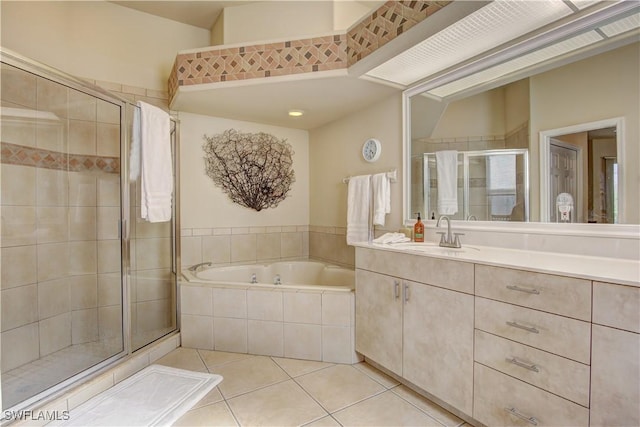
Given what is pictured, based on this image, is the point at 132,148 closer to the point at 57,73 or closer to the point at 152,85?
the point at 57,73

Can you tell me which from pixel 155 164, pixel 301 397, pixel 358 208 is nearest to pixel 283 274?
pixel 358 208

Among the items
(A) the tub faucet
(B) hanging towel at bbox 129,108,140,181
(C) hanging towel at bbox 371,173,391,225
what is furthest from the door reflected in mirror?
(A) the tub faucet

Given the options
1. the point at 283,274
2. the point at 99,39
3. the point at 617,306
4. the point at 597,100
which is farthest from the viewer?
the point at 283,274

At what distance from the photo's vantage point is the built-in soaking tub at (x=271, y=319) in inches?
85.4

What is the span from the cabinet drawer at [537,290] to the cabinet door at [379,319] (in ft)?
1.75

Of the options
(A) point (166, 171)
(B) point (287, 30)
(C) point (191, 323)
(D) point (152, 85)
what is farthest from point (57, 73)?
(C) point (191, 323)

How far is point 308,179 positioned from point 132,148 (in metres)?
1.81

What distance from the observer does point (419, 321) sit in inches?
65.9

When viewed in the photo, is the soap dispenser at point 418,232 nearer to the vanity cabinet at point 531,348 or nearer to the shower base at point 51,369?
the vanity cabinet at point 531,348

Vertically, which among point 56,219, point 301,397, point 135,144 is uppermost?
point 135,144

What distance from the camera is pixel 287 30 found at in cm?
243

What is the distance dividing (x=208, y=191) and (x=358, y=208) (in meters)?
1.47

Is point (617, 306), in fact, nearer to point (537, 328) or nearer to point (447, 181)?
point (537, 328)

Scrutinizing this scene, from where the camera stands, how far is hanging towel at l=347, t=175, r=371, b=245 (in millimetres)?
2586
